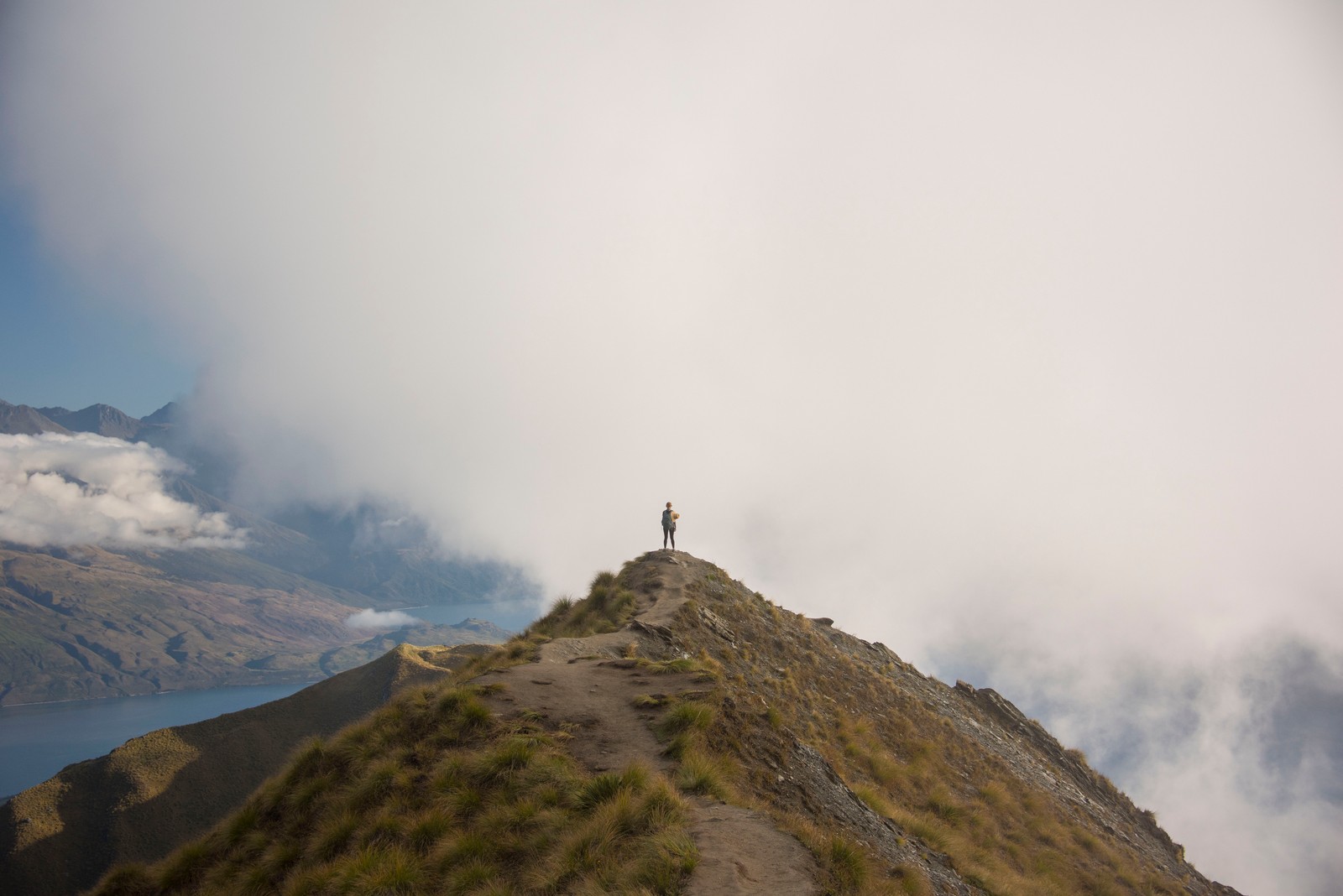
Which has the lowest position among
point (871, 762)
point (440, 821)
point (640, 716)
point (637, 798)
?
point (440, 821)

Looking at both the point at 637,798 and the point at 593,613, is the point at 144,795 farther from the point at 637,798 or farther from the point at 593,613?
the point at 637,798

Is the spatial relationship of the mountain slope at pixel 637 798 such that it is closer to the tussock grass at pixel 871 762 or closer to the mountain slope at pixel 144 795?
the tussock grass at pixel 871 762

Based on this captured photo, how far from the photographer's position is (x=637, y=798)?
1253cm

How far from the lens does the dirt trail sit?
10273 millimetres

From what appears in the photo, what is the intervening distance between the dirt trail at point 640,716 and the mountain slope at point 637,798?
66 mm

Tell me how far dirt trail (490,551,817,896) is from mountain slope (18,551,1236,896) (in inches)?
2.6

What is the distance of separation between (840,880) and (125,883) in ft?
66.9

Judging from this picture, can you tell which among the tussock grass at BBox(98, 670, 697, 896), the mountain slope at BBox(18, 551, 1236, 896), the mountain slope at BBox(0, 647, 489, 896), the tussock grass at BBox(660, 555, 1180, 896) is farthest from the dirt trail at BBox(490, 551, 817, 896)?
the mountain slope at BBox(0, 647, 489, 896)

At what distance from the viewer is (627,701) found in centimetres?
1978

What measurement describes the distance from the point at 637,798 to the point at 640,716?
19.5ft

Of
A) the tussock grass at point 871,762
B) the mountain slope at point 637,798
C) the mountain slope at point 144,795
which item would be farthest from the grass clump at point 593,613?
the mountain slope at point 144,795

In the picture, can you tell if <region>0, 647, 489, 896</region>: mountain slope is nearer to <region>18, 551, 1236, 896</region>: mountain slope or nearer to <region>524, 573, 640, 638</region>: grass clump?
<region>524, 573, 640, 638</region>: grass clump

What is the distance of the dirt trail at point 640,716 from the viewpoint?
10.3 meters

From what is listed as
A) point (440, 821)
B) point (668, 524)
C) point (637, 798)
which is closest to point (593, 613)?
point (668, 524)
